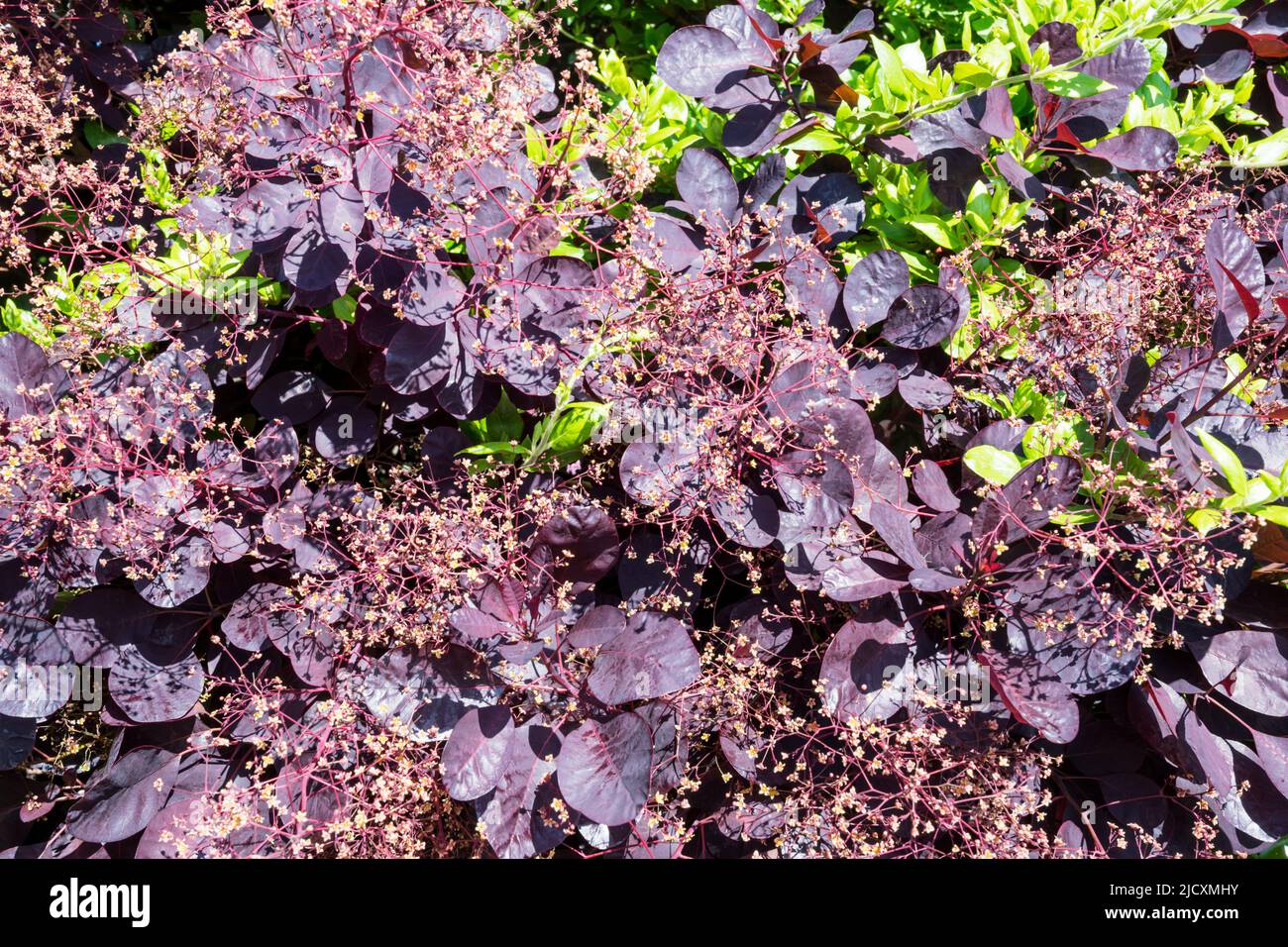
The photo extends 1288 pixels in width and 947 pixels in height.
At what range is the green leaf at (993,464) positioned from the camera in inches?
61.6

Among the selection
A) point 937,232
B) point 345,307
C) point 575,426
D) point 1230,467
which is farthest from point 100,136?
point 1230,467

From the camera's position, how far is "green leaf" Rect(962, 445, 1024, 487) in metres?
1.57

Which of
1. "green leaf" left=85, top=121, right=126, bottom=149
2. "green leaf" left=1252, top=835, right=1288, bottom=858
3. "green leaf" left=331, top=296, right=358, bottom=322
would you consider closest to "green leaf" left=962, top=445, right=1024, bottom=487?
"green leaf" left=1252, top=835, right=1288, bottom=858

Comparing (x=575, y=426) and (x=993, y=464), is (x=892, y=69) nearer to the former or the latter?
(x=993, y=464)

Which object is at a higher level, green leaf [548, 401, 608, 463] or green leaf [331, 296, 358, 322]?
green leaf [331, 296, 358, 322]

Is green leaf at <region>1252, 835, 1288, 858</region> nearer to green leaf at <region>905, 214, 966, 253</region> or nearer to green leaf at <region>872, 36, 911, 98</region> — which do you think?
green leaf at <region>905, 214, 966, 253</region>

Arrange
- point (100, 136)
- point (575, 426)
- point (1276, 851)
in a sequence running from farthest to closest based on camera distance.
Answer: point (100, 136) < point (575, 426) < point (1276, 851)

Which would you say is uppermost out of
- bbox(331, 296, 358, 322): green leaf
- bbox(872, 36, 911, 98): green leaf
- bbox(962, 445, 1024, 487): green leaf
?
bbox(872, 36, 911, 98): green leaf

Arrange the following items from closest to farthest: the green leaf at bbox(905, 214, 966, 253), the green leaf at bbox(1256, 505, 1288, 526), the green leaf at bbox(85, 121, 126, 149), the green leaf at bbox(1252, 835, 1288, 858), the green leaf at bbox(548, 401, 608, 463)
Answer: the green leaf at bbox(1256, 505, 1288, 526)
the green leaf at bbox(1252, 835, 1288, 858)
the green leaf at bbox(548, 401, 608, 463)
the green leaf at bbox(905, 214, 966, 253)
the green leaf at bbox(85, 121, 126, 149)

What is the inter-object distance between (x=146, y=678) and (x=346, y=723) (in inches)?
17.0

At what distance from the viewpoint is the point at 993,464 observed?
158 cm

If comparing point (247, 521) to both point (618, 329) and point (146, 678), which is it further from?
point (618, 329)

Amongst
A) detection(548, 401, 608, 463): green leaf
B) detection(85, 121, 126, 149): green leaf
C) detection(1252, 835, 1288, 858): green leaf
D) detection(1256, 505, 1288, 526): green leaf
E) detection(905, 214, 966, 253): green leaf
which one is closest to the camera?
detection(1256, 505, 1288, 526): green leaf

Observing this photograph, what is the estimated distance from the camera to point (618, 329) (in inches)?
61.4
